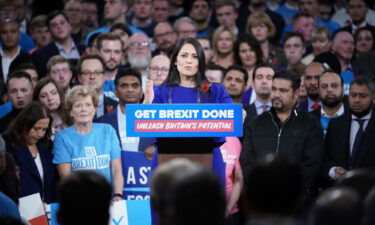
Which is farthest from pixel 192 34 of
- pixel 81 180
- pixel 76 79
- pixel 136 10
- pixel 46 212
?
pixel 81 180

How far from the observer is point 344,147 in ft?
24.7

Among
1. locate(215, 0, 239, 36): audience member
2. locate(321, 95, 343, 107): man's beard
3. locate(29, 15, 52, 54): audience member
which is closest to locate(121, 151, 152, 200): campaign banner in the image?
locate(321, 95, 343, 107): man's beard

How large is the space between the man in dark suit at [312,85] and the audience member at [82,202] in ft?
17.0

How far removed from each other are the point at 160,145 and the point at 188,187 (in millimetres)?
2255

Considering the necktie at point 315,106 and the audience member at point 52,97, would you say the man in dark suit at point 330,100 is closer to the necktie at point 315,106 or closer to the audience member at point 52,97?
the necktie at point 315,106

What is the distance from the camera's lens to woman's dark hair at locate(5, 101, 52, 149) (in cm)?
728

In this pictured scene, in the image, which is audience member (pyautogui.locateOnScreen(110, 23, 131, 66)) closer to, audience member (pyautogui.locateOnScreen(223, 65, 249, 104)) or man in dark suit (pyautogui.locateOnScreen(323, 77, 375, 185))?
audience member (pyautogui.locateOnScreen(223, 65, 249, 104))

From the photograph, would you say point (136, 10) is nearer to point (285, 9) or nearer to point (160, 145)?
point (285, 9)

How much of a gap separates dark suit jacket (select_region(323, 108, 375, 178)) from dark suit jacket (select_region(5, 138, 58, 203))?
2.44 m

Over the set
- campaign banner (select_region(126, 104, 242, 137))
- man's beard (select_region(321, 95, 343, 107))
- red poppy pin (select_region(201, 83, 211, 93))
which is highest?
red poppy pin (select_region(201, 83, 211, 93))

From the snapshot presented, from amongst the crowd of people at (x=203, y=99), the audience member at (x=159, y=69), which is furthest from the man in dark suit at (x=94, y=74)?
the audience member at (x=159, y=69)

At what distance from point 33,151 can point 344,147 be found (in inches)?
109

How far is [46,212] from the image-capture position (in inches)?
275

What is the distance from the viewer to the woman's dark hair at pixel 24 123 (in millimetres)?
7282
